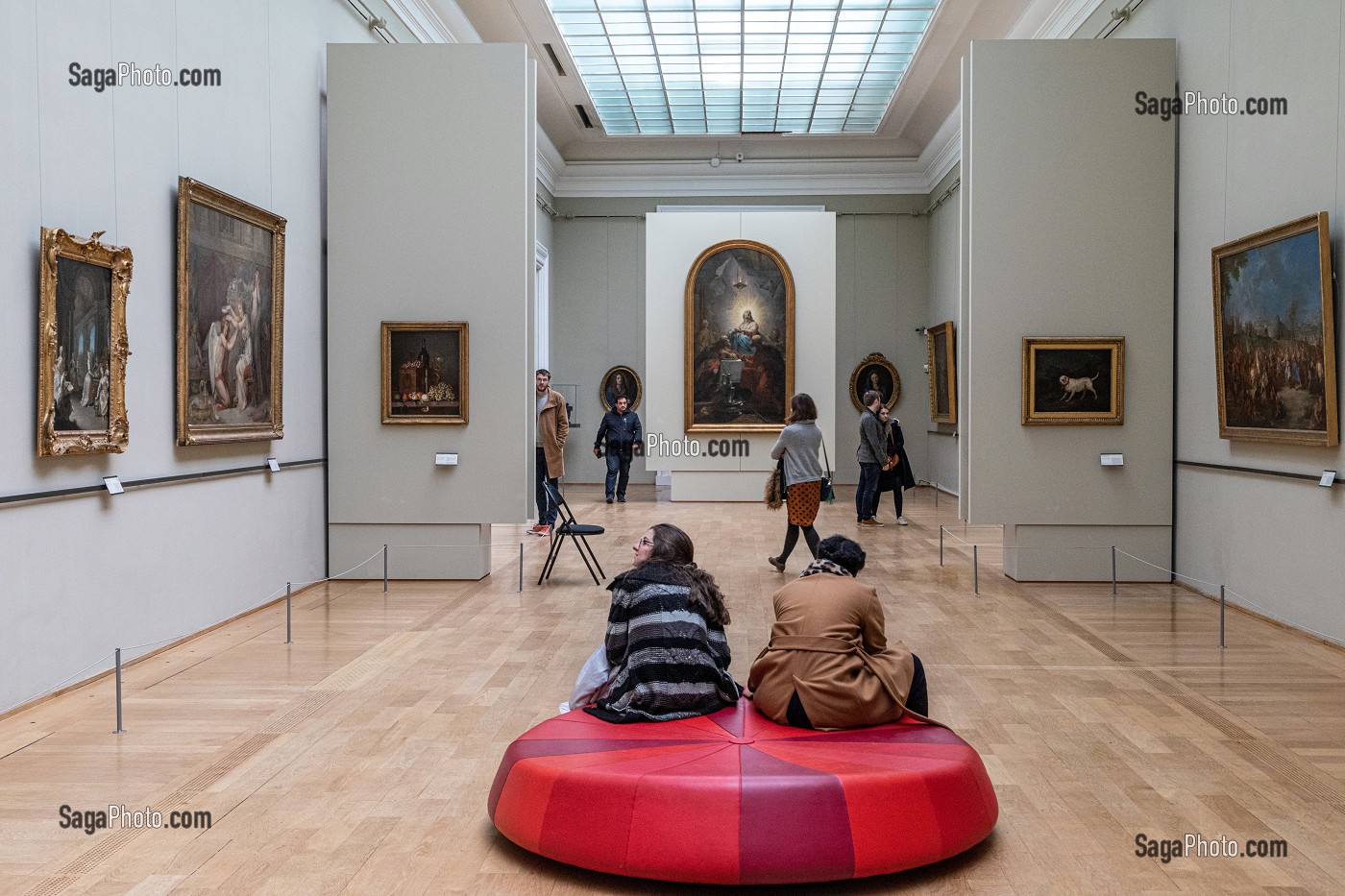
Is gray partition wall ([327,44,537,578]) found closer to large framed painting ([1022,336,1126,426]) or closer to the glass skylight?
large framed painting ([1022,336,1126,426])

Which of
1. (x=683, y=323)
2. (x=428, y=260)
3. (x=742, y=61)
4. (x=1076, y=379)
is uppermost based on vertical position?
(x=742, y=61)

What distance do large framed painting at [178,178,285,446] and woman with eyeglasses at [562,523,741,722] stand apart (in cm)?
548

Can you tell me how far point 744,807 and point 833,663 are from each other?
3.99 feet

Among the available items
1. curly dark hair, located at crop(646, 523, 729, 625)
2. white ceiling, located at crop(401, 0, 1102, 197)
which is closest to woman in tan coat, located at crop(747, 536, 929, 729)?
curly dark hair, located at crop(646, 523, 729, 625)

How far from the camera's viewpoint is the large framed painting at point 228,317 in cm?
973

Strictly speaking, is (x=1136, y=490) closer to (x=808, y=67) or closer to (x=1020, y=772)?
(x=1020, y=772)

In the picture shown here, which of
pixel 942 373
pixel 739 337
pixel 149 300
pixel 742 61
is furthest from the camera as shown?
pixel 942 373

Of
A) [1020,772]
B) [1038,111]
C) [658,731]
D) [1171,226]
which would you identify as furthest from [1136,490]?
[658,731]

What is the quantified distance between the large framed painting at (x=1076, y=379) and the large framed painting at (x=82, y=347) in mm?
9400

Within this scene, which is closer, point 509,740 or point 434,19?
point 509,740

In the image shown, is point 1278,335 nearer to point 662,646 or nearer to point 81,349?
point 662,646

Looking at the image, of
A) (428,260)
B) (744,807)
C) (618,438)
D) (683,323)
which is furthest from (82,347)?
(683,323)

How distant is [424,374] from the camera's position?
12.9 metres

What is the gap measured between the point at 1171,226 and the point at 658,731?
996 centimetres
